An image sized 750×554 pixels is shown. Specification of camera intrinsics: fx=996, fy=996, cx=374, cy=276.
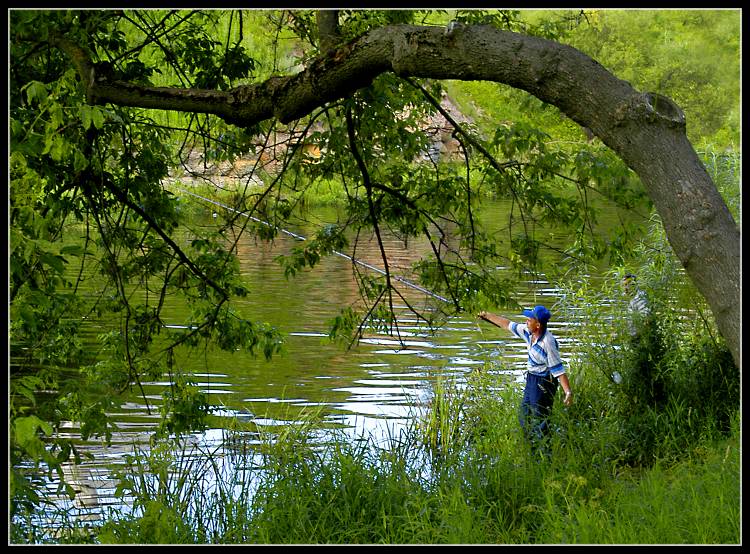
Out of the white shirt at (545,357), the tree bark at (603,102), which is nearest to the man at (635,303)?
the white shirt at (545,357)

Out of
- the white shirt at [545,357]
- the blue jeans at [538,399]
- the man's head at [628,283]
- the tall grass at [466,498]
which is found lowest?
the tall grass at [466,498]

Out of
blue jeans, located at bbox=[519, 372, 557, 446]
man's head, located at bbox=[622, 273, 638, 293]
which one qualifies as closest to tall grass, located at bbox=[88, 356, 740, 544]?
blue jeans, located at bbox=[519, 372, 557, 446]

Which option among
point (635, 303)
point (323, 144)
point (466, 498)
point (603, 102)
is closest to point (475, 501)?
point (466, 498)

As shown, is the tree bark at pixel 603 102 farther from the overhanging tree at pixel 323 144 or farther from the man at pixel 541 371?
the man at pixel 541 371

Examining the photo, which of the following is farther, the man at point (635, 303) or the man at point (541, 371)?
the man at point (635, 303)

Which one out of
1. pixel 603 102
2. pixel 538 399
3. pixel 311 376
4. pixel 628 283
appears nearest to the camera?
pixel 603 102

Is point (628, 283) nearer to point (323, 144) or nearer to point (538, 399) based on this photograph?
point (538, 399)

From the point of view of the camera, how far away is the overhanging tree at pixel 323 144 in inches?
117

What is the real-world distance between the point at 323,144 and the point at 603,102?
330 cm

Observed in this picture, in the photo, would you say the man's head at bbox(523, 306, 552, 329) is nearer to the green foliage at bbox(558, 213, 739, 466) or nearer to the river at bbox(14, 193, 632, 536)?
the river at bbox(14, 193, 632, 536)

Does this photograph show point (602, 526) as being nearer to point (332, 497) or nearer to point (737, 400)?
point (332, 497)

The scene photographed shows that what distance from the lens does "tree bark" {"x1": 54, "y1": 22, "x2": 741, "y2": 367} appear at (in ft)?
9.27

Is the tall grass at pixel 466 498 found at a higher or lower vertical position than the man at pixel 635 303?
lower

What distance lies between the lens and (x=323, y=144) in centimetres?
622
